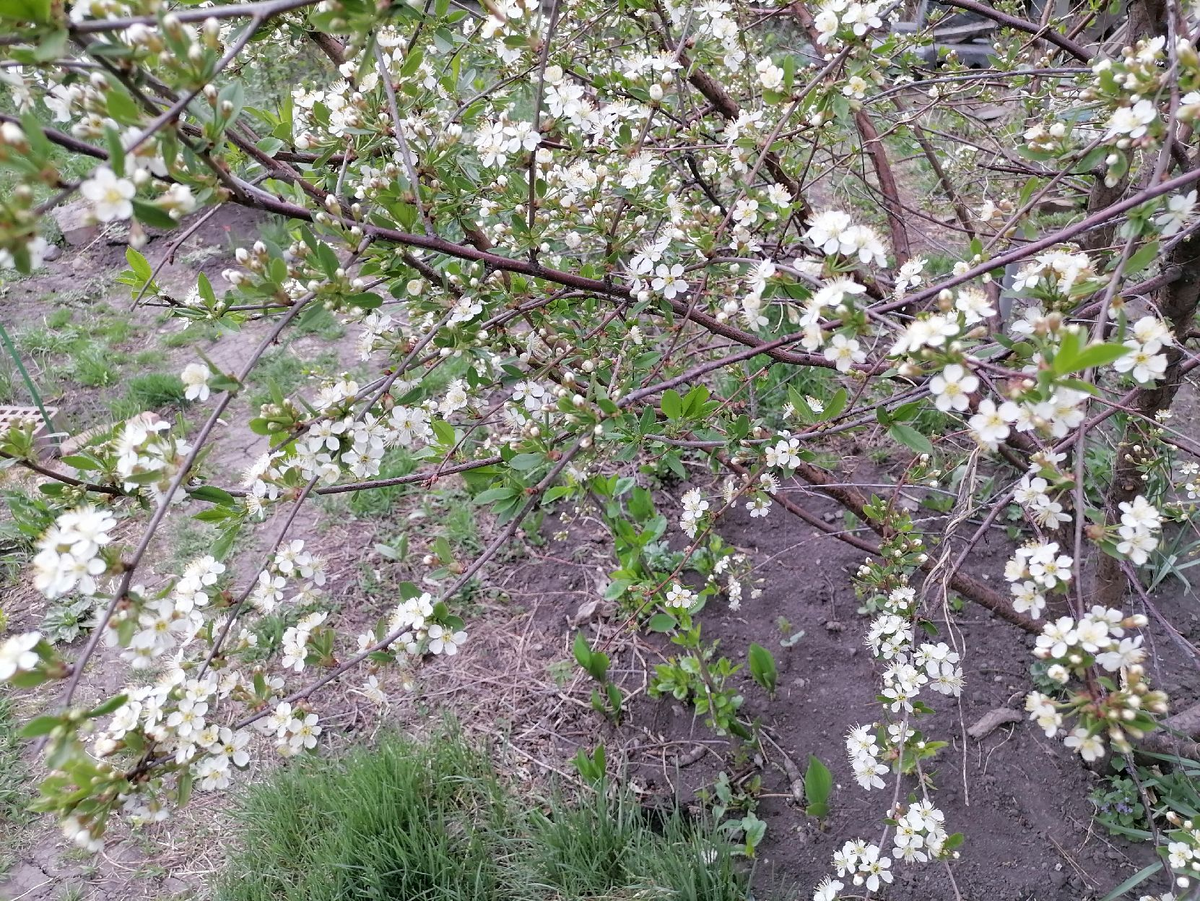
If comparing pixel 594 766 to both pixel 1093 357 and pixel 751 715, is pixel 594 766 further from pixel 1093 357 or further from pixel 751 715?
pixel 1093 357

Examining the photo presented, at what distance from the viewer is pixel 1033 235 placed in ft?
4.10

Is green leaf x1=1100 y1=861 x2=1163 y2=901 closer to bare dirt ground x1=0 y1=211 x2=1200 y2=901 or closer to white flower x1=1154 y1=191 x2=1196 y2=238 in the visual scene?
bare dirt ground x1=0 y1=211 x2=1200 y2=901

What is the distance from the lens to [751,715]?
2.28m

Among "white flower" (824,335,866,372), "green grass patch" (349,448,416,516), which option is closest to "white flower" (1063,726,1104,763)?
"white flower" (824,335,866,372)

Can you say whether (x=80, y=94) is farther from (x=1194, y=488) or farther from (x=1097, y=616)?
(x=1194, y=488)

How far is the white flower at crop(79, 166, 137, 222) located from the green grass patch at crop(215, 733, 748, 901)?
1.59 m

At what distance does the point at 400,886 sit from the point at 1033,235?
1955 millimetres

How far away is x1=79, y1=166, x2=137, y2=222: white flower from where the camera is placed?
79cm

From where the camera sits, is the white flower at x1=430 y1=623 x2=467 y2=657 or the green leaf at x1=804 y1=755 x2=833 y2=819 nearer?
the white flower at x1=430 y1=623 x2=467 y2=657

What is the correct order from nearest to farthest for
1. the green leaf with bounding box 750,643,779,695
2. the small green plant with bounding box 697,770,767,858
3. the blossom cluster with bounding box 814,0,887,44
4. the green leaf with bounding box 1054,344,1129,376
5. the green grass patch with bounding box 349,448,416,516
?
the green leaf with bounding box 1054,344,1129,376 < the blossom cluster with bounding box 814,0,887,44 < the small green plant with bounding box 697,770,767,858 < the green leaf with bounding box 750,643,779,695 < the green grass patch with bounding box 349,448,416,516

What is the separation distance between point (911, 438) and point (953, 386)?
0.72ft

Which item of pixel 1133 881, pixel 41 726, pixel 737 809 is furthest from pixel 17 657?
pixel 1133 881

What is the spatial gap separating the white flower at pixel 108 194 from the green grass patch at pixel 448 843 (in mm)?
1591

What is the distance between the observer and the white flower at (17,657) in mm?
846
